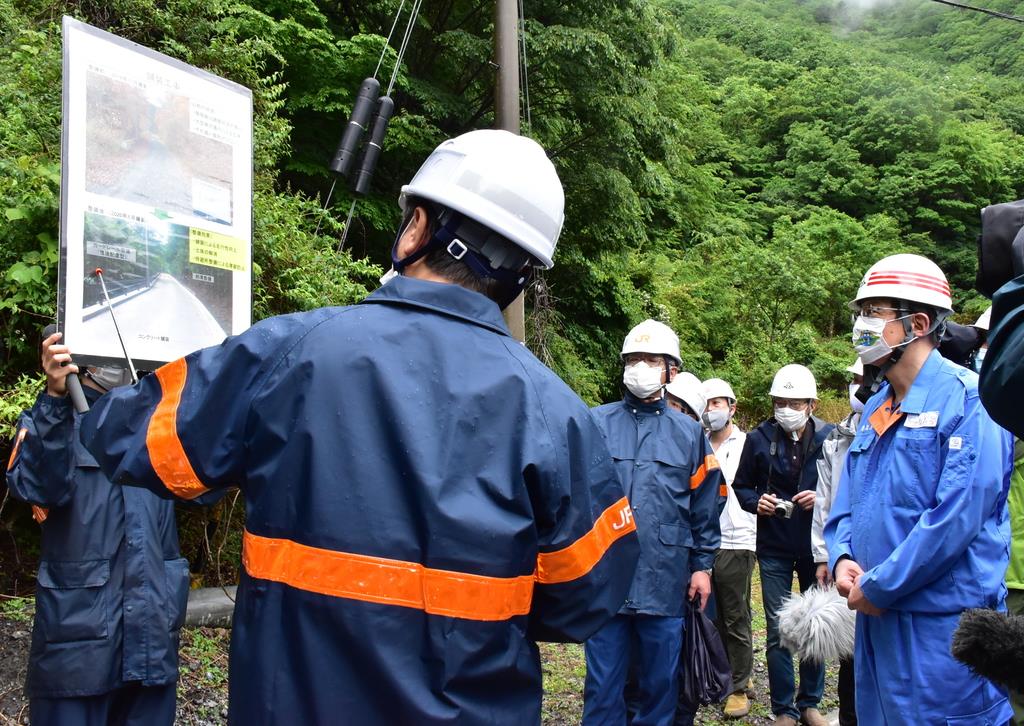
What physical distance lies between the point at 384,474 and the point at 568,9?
45.0 ft

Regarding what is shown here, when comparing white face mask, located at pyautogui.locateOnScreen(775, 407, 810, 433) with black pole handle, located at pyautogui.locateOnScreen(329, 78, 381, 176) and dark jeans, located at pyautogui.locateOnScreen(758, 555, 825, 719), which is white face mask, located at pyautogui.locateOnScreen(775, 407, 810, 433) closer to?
dark jeans, located at pyautogui.locateOnScreen(758, 555, 825, 719)

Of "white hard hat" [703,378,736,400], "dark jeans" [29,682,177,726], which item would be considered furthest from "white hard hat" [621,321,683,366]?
"dark jeans" [29,682,177,726]

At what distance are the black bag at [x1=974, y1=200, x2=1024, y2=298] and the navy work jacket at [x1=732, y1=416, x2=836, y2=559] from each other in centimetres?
464

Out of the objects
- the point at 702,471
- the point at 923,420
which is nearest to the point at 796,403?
the point at 702,471

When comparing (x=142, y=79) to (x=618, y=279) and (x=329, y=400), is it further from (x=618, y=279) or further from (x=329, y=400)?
(x=618, y=279)

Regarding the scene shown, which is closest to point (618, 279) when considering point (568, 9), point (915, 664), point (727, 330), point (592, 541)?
point (568, 9)

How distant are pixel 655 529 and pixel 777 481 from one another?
1670 millimetres

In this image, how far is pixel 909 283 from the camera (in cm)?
376

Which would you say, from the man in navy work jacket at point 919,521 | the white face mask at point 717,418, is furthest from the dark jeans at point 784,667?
the man in navy work jacket at point 919,521

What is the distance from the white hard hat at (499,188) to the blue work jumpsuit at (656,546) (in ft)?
10.5

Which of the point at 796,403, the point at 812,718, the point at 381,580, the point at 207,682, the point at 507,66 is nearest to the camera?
the point at 381,580

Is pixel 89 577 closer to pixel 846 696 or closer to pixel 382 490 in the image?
pixel 382 490

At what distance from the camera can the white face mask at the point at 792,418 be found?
6.54 m

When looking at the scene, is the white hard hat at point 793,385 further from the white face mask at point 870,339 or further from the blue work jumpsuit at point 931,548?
the blue work jumpsuit at point 931,548
